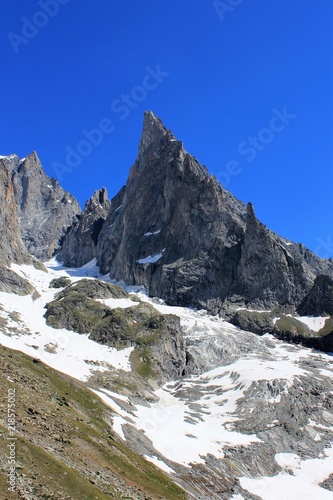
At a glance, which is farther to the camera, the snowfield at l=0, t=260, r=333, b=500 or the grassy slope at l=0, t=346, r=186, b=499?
the snowfield at l=0, t=260, r=333, b=500

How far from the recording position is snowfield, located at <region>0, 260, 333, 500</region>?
80.4 meters

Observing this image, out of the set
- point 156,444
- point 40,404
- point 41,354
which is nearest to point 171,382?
point 41,354

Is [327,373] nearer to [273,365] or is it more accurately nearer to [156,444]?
[273,365]

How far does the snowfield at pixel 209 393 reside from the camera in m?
80.4

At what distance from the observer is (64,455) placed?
4088 cm

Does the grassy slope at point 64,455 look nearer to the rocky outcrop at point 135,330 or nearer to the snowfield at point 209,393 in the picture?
the snowfield at point 209,393

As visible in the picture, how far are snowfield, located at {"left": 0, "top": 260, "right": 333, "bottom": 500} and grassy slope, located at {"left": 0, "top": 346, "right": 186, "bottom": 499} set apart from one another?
14.2 meters

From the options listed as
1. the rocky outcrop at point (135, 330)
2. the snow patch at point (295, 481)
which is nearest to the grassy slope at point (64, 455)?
the snow patch at point (295, 481)

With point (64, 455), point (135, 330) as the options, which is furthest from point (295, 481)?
point (135, 330)

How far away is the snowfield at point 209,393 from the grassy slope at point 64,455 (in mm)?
14170

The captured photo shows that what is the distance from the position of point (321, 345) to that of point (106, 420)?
14814cm

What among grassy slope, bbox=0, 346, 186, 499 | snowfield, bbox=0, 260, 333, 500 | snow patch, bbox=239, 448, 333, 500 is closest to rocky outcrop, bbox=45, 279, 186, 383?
snowfield, bbox=0, 260, 333, 500

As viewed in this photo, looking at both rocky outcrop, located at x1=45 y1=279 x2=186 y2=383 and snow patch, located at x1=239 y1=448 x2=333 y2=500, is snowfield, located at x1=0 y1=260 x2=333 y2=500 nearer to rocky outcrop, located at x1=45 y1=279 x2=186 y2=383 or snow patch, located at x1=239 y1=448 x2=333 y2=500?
snow patch, located at x1=239 y1=448 x2=333 y2=500

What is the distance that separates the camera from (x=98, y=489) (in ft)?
121
